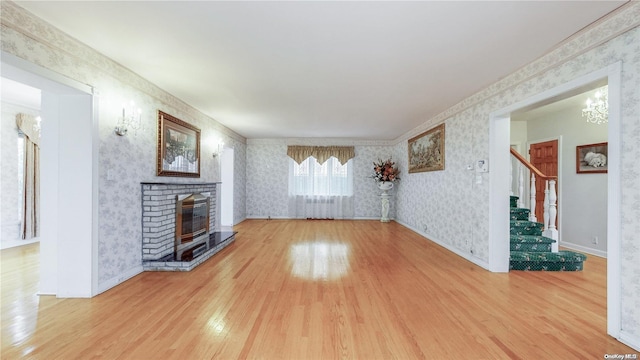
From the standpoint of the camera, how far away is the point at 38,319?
90.6 inches

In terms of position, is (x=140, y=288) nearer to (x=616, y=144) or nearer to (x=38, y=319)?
(x=38, y=319)

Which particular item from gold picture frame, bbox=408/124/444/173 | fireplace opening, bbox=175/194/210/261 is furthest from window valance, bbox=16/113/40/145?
gold picture frame, bbox=408/124/444/173

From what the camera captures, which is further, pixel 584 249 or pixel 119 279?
pixel 584 249

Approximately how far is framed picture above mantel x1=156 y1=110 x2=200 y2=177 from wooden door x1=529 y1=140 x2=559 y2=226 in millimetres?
6877

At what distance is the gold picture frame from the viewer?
516cm

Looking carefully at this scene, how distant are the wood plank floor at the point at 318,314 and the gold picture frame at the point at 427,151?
7.06 feet

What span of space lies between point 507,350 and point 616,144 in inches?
70.4

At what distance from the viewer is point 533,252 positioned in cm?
386

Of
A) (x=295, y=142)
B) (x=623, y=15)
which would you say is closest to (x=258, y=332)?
(x=623, y=15)

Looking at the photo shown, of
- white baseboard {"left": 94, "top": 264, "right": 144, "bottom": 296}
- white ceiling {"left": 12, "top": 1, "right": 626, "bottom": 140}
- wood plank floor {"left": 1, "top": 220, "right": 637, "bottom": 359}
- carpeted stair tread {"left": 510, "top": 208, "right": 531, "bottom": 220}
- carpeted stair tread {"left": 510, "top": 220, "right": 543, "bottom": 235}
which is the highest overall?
white ceiling {"left": 12, "top": 1, "right": 626, "bottom": 140}

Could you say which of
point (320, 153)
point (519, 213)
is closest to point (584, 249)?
point (519, 213)

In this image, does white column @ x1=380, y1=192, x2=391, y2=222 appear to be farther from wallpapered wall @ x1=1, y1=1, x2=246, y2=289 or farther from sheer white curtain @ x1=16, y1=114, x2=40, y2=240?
sheer white curtain @ x1=16, y1=114, x2=40, y2=240

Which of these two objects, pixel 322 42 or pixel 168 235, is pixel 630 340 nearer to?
pixel 322 42

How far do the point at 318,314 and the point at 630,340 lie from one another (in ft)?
7.67
